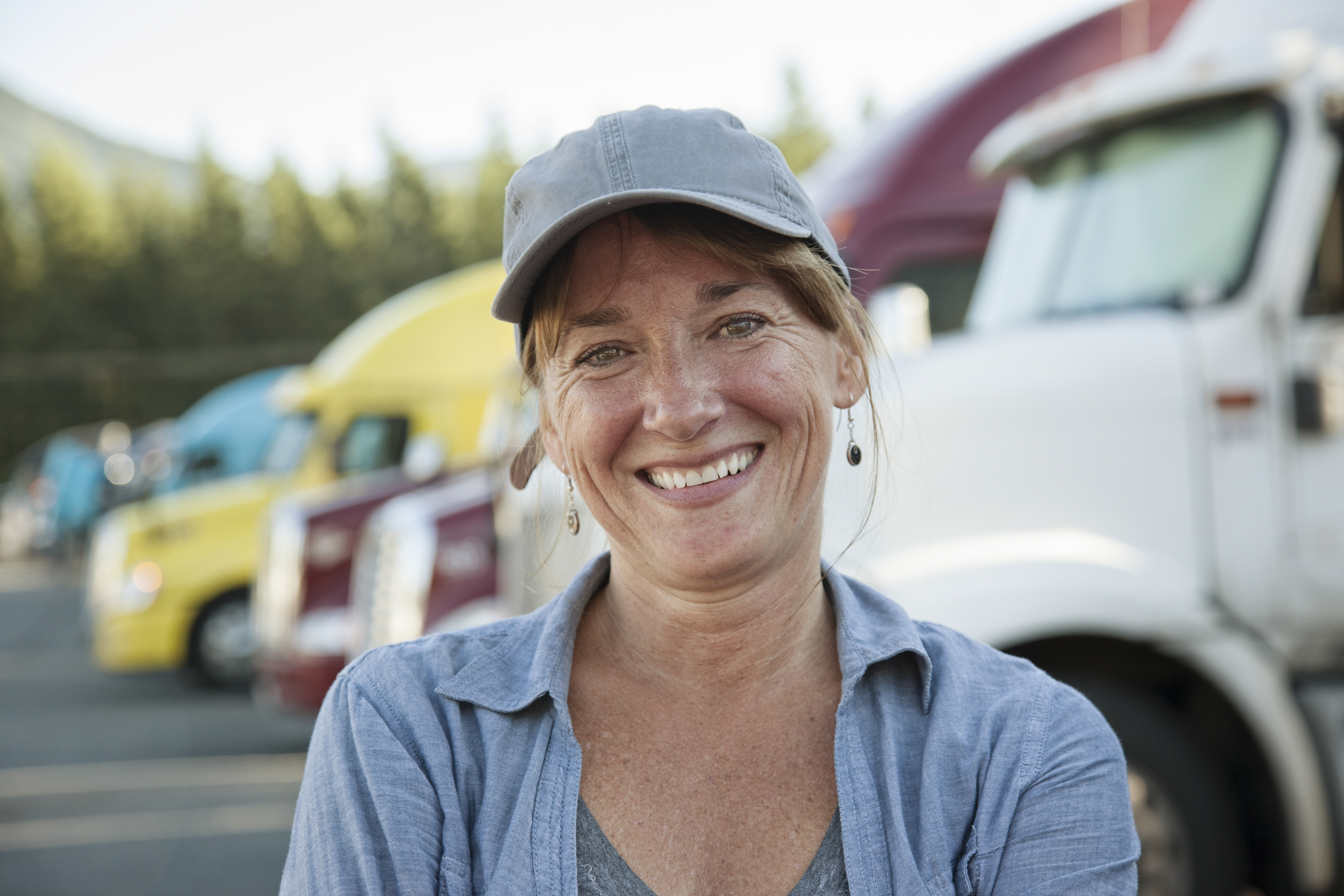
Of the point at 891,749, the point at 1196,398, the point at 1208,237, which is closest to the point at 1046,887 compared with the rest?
the point at 891,749

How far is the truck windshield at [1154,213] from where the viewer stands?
4.27m

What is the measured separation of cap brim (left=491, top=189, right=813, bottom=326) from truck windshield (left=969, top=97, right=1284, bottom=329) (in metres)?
3.08

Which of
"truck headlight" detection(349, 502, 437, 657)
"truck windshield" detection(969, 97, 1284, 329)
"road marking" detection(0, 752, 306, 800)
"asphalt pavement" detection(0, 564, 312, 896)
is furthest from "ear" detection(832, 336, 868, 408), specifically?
"road marking" detection(0, 752, 306, 800)

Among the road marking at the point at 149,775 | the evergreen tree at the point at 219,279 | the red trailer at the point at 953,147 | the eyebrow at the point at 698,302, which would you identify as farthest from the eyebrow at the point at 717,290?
the evergreen tree at the point at 219,279

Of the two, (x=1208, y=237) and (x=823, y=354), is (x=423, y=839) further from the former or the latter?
(x=1208, y=237)

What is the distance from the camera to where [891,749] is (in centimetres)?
167

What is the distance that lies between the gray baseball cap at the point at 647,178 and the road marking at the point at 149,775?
6.95 metres

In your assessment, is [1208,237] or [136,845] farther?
[136,845]

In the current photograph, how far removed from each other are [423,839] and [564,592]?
0.47 metres

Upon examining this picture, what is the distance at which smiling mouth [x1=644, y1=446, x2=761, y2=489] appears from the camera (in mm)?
1814

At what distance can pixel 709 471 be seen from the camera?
1817 millimetres

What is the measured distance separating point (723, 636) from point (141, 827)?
6030 mm

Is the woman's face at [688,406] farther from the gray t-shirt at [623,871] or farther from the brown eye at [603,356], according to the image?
the gray t-shirt at [623,871]

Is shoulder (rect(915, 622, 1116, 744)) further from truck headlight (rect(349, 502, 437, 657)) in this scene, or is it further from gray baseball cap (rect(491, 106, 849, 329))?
truck headlight (rect(349, 502, 437, 657))
